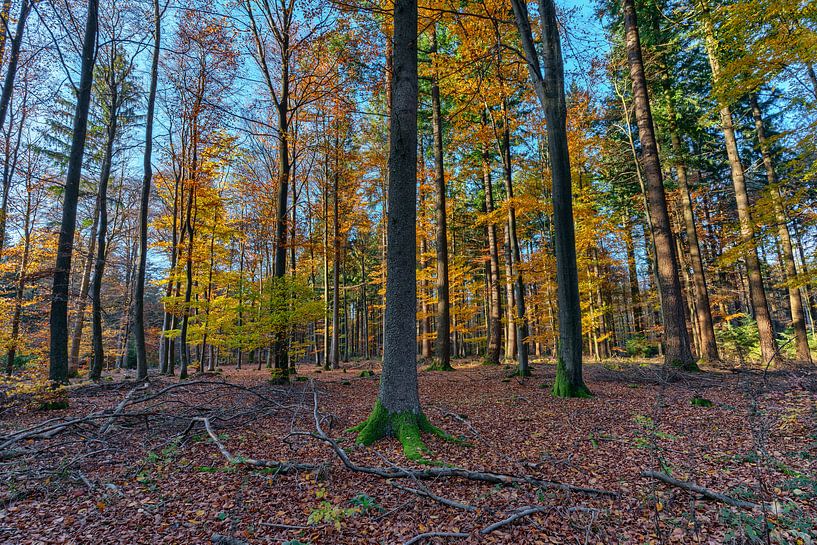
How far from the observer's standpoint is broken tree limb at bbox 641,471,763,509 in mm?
2772

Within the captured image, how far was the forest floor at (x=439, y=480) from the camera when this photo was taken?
277cm

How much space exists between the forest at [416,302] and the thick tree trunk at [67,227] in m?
0.06

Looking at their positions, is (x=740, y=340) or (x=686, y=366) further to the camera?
(x=740, y=340)

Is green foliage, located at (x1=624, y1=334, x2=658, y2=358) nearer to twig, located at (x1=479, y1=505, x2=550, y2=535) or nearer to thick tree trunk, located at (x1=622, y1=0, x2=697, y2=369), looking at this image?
thick tree trunk, located at (x1=622, y1=0, x2=697, y2=369)

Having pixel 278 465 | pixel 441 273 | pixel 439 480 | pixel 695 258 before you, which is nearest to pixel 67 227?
pixel 278 465

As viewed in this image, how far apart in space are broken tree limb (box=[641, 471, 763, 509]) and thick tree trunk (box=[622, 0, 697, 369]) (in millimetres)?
7521

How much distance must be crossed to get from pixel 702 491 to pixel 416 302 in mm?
5468

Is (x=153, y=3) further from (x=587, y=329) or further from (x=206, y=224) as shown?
(x=587, y=329)

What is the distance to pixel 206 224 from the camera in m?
16.5

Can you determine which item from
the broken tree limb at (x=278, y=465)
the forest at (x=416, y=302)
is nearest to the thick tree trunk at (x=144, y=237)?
the forest at (x=416, y=302)

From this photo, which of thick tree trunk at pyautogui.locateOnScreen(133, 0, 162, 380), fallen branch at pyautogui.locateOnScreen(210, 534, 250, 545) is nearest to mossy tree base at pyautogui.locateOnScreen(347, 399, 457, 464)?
fallen branch at pyautogui.locateOnScreen(210, 534, 250, 545)

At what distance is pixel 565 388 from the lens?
7395mm

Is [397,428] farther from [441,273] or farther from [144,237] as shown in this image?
[144,237]

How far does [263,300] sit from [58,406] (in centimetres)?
467
